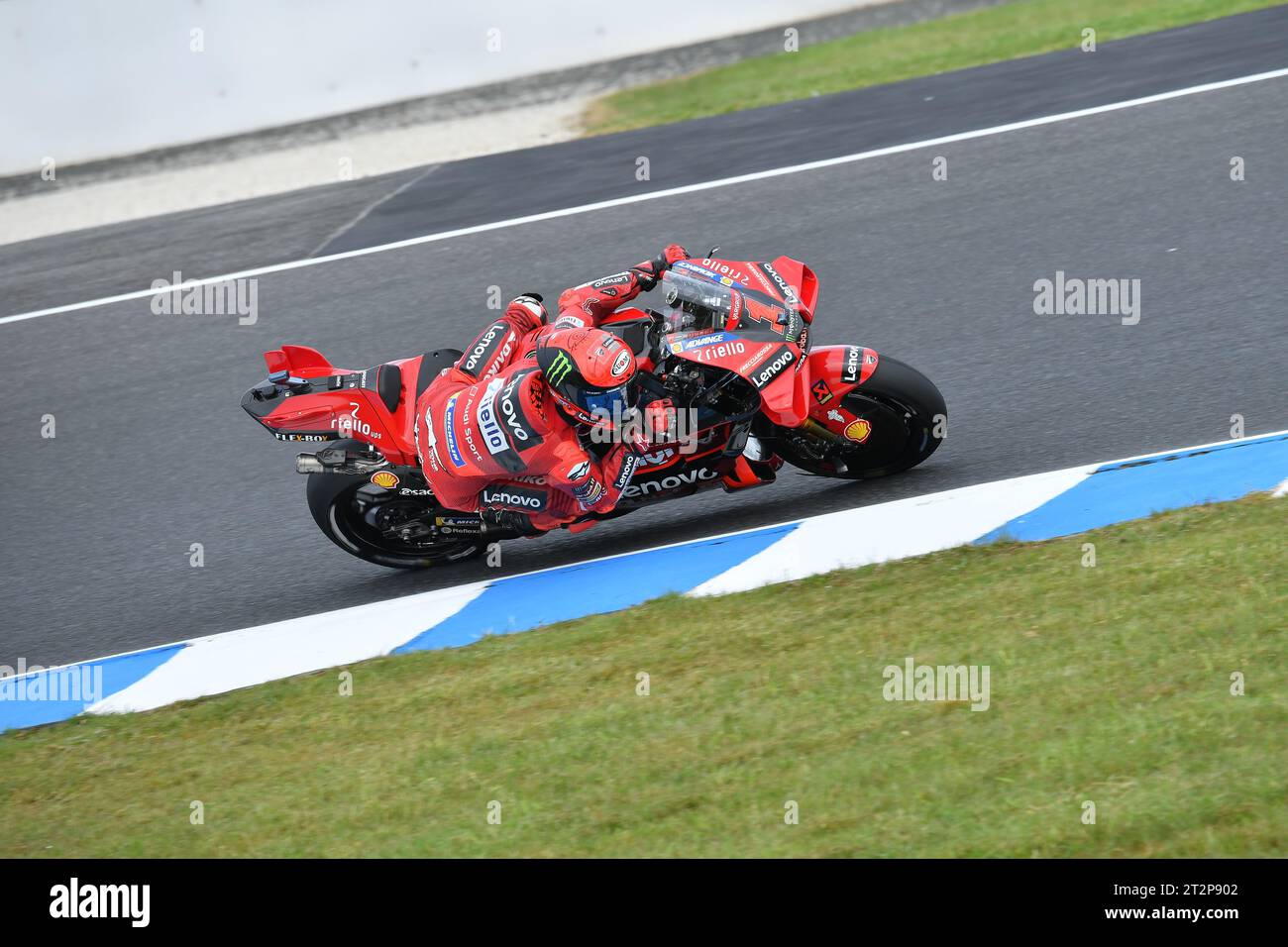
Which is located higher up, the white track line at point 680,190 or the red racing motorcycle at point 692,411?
the white track line at point 680,190

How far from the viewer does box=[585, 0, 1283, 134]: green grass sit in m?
12.1

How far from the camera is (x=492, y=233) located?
10281mm

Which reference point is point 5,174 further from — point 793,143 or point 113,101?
point 793,143

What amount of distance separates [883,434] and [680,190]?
445 cm

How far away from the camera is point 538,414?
19.3ft

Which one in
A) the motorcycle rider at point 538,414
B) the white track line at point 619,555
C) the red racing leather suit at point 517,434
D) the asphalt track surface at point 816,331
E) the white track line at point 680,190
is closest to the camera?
the motorcycle rider at point 538,414

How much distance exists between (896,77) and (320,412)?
7.42 metres

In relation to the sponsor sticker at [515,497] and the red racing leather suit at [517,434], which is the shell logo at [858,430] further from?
the sponsor sticker at [515,497]

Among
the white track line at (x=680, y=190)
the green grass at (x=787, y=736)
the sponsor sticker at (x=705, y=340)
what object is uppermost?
the white track line at (x=680, y=190)

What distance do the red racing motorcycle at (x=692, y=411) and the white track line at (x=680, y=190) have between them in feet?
13.1

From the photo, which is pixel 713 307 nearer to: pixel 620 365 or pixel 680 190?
pixel 620 365

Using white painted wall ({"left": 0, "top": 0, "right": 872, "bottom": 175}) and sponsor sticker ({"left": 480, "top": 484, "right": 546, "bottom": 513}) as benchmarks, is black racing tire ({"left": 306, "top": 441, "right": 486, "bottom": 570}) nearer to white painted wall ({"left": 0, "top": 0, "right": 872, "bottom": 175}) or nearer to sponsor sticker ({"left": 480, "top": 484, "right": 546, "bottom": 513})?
sponsor sticker ({"left": 480, "top": 484, "right": 546, "bottom": 513})

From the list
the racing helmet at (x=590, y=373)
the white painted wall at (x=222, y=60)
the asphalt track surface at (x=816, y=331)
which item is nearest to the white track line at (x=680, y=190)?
the asphalt track surface at (x=816, y=331)

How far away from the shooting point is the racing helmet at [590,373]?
5.57 meters
